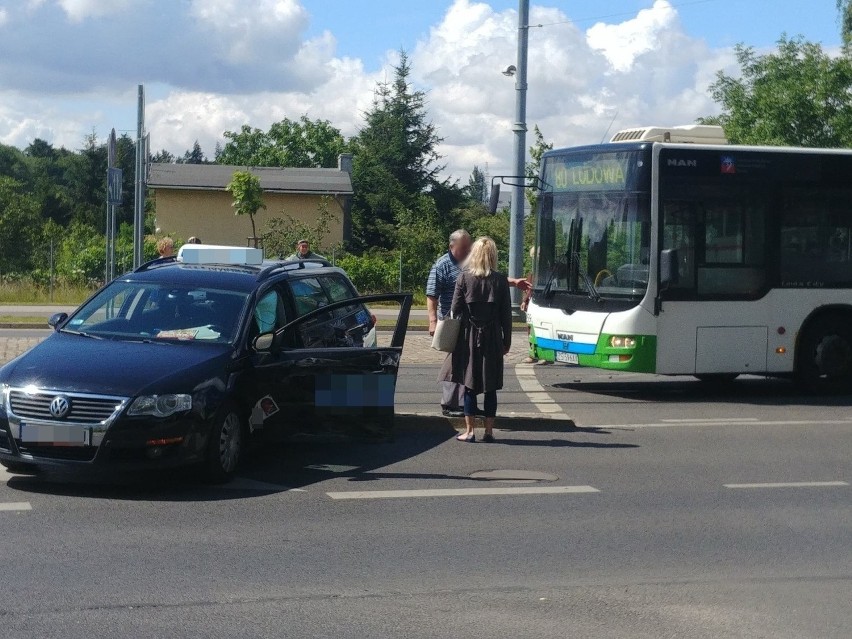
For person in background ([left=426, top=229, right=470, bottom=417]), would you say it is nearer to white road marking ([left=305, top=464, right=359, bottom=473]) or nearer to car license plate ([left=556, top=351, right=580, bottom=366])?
white road marking ([left=305, top=464, right=359, bottom=473])

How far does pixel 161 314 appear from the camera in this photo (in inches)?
370

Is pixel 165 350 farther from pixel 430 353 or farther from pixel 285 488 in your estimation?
pixel 430 353

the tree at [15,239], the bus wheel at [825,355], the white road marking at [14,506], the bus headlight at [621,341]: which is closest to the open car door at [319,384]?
the white road marking at [14,506]

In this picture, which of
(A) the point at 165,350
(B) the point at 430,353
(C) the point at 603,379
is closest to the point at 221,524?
(A) the point at 165,350

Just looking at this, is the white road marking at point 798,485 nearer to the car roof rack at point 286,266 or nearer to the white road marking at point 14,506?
the car roof rack at point 286,266

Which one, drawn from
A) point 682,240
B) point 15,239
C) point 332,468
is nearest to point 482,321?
point 332,468

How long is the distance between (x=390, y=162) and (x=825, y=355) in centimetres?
5919

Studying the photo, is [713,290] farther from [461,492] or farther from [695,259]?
[461,492]

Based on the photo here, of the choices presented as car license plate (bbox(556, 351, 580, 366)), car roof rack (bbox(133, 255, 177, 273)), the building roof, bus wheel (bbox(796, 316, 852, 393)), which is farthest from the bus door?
the building roof

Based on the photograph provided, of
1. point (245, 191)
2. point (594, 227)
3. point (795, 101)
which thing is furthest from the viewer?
point (245, 191)

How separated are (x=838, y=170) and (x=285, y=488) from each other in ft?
30.2

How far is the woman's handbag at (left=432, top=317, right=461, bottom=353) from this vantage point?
10.6m

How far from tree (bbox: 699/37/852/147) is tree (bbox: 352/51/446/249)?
3172 cm

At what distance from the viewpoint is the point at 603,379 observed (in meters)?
16.8
